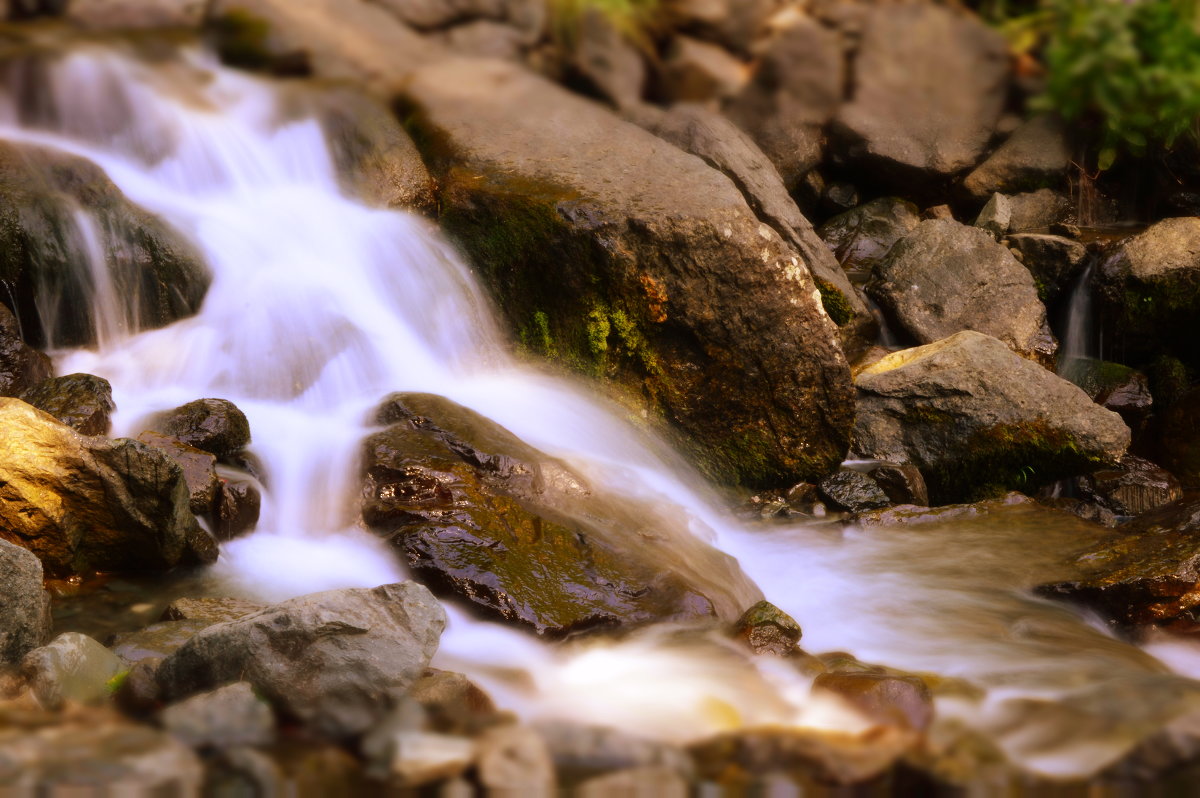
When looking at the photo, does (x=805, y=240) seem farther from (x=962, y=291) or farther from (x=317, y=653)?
(x=317, y=653)

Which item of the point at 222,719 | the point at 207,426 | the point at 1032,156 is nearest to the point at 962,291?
the point at 1032,156

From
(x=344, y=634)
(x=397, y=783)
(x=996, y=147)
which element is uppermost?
(x=996, y=147)

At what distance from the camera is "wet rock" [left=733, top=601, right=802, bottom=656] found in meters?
3.73

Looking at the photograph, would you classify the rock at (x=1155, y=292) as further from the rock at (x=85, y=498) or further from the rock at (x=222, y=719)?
the rock at (x=222, y=719)

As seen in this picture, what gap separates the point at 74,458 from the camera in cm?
383

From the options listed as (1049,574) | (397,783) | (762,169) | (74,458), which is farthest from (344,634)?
(762,169)

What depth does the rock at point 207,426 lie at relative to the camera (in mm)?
4680

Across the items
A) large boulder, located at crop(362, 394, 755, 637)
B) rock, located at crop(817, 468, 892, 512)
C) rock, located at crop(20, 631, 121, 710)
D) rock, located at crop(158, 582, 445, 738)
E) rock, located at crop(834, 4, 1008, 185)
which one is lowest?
rock, located at crop(817, 468, 892, 512)

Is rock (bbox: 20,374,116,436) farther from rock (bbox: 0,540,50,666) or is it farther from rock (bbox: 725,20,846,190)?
rock (bbox: 725,20,846,190)

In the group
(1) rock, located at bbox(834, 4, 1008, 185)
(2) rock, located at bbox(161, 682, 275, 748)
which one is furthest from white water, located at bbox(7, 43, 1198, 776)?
(1) rock, located at bbox(834, 4, 1008, 185)

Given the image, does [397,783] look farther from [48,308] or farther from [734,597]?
[48,308]

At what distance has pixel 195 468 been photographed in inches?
173

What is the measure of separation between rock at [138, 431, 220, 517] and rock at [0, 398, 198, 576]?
223mm

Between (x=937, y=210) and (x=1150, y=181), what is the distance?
6.31 feet
